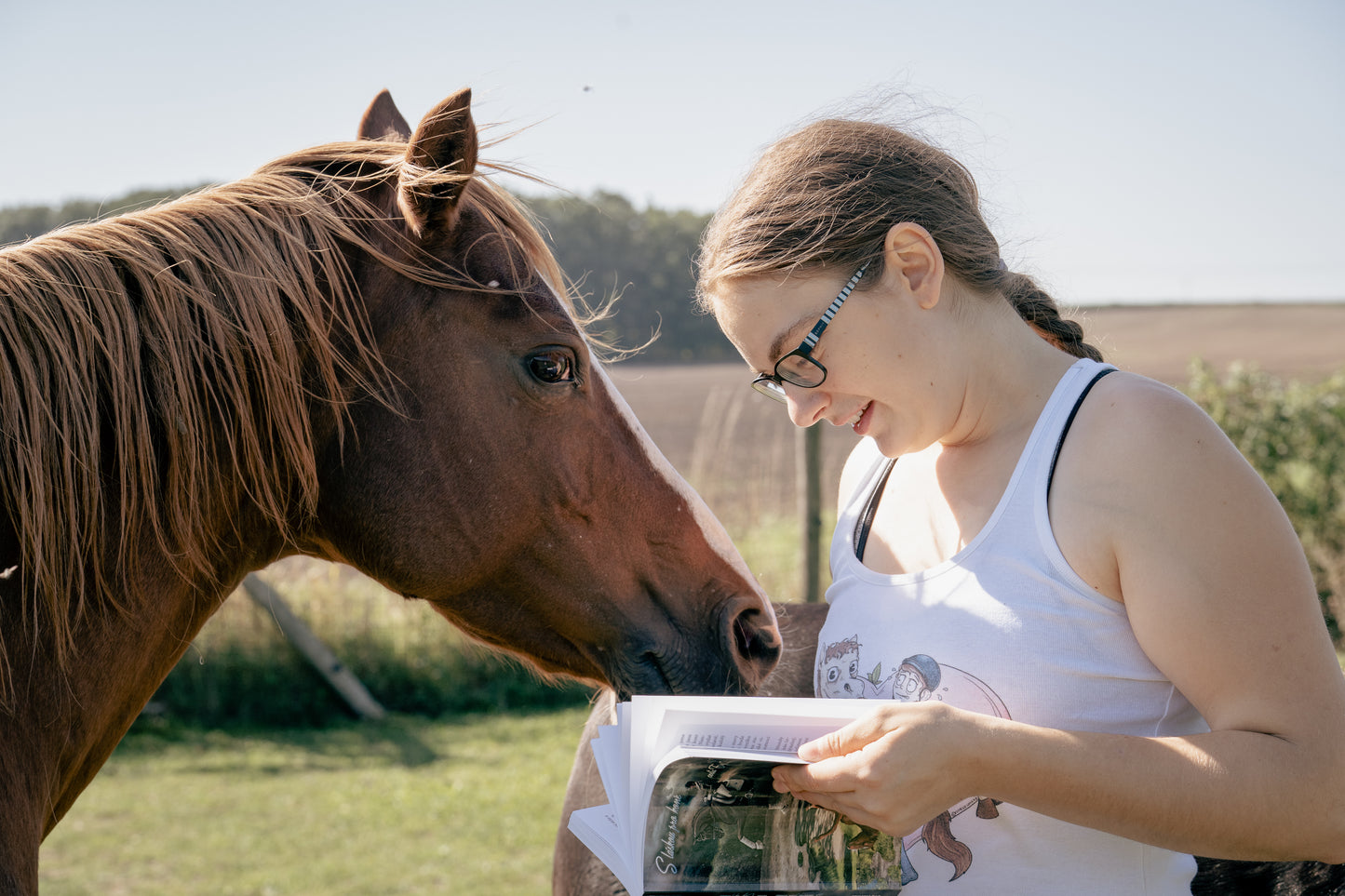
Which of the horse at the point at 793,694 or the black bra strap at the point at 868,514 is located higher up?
the black bra strap at the point at 868,514

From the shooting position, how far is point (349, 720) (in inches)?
288

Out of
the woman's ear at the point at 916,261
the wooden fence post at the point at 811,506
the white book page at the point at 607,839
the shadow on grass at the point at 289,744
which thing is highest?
the woman's ear at the point at 916,261

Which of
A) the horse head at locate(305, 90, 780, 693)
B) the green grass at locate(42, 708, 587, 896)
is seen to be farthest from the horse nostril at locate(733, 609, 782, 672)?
the green grass at locate(42, 708, 587, 896)

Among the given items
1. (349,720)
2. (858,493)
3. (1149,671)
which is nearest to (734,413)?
(349,720)

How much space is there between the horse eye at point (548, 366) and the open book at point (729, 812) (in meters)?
0.68

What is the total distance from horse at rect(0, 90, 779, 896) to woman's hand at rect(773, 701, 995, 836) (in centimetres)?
64

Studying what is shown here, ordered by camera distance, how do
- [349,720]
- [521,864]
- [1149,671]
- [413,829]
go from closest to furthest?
[1149,671] < [521,864] < [413,829] < [349,720]

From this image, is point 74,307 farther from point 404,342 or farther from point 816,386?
point 816,386

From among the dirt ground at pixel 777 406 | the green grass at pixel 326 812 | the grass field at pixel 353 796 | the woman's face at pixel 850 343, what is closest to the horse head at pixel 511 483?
the woman's face at pixel 850 343

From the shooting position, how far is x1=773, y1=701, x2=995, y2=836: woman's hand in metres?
1.05

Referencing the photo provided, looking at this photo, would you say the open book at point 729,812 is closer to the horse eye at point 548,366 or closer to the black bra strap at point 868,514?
the black bra strap at point 868,514

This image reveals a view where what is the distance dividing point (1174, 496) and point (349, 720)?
7259 mm

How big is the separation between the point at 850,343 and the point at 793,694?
111 cm

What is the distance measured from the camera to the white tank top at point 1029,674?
1234 mm
